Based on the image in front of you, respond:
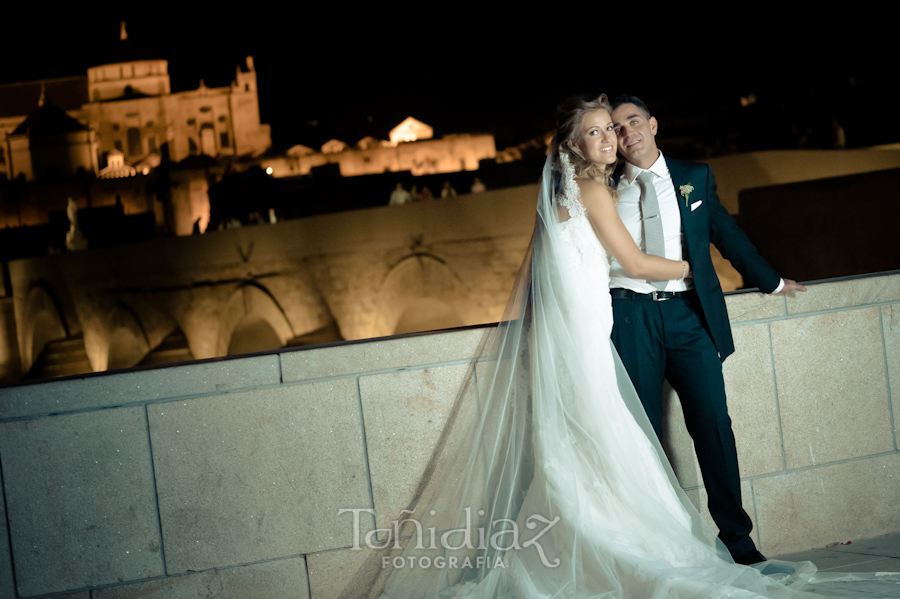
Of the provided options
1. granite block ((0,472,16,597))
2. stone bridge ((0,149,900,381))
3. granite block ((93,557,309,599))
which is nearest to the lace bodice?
granite block ((93,557,309,599))

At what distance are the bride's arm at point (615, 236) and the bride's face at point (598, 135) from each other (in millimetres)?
89

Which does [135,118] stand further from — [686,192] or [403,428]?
[686,192]

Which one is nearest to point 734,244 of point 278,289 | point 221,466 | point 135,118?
point 221,466

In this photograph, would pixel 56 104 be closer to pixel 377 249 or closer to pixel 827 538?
pixel 377 249

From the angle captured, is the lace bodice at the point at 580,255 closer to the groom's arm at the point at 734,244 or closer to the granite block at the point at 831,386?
the groom's arm at the point at 734,244

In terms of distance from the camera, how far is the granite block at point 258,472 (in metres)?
2.66

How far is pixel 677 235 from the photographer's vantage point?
257cm

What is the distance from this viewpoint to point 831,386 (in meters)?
2.98

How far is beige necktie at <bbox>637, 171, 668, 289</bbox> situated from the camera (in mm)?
2535

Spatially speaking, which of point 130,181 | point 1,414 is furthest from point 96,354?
point 1,414

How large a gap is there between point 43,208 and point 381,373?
3388 cm

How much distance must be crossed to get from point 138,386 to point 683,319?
5.90 ft

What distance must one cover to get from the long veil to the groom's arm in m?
0.49

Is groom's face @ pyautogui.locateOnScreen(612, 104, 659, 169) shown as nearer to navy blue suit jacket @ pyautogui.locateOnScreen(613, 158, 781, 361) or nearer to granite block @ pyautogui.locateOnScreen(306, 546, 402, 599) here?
navy blue suit jacket @ pyautogui.locateOnScreen(613, 158, 781, 361)
